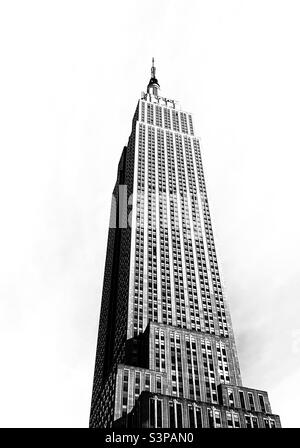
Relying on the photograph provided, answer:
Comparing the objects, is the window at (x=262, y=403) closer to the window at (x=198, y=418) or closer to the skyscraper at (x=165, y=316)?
the skyscraper at (x=165, y=316)

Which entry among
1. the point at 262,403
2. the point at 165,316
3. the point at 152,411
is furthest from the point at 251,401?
the point at 165,316

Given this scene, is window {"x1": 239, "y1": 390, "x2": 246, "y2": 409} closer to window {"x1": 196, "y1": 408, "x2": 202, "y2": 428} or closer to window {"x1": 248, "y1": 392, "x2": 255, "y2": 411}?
window {"x1": 248, "y1": 392, "x2": 255, "y2": 411}

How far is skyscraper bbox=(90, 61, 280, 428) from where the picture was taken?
330 ft

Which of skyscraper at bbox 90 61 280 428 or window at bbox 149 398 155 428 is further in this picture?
skyscraper at bbox 90 61 280 428

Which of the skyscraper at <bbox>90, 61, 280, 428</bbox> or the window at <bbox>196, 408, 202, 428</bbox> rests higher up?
the skyscraper at <bbox>90, 61, 280, 428</bbox>

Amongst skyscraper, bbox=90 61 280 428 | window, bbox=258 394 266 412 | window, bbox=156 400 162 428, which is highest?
skyscraper, bbox=90 61 280 428

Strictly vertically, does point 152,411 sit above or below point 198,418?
below

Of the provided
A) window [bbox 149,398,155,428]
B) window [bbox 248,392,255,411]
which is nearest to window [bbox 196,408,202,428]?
window [bbox 149,398,155,428]

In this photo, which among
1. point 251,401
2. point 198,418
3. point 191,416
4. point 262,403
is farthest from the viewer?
point 262,403

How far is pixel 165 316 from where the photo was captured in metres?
134

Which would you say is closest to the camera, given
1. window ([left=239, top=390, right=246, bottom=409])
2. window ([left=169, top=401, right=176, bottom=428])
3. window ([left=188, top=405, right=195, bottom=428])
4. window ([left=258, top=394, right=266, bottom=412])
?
window ([left=169, top=401, right=176, bottom=428])

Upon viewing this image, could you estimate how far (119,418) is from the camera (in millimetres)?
98375

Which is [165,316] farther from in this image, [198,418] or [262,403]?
[198,418]
